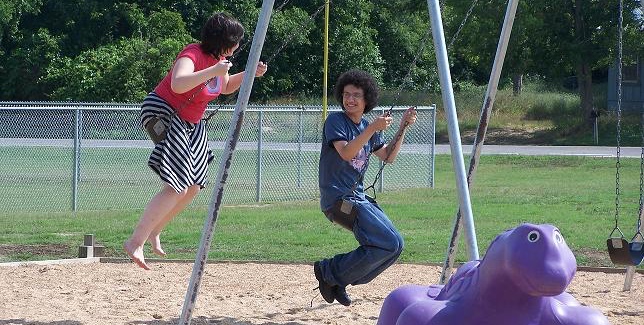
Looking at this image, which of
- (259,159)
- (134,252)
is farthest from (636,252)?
(259,159)

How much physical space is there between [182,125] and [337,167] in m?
0.93

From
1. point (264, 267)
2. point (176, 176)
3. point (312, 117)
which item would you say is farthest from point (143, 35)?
point (176, 176)

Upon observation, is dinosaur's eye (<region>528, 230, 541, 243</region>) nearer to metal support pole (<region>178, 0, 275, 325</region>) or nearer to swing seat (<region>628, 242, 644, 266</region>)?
metal support pole (<region>178, 0, 275, 325</region>)

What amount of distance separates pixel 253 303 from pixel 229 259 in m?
2.51

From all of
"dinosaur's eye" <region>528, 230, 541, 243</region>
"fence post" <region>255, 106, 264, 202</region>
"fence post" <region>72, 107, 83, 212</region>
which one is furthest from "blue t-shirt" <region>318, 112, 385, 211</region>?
"fence post" <region>255, 106, 264, 202</region>

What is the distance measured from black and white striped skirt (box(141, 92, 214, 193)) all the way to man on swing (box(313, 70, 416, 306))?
789mm

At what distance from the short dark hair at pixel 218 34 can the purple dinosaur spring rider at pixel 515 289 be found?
2448mm

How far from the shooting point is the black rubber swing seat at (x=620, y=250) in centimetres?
702

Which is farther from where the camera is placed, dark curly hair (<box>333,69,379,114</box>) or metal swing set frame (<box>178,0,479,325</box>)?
dark curly hair (<box>333,69,379,114</box>)

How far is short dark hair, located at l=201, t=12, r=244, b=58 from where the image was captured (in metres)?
6.03

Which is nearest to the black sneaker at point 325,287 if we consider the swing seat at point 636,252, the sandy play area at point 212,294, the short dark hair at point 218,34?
the sandy play area at point 212,294

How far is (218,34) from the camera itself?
6039 mm

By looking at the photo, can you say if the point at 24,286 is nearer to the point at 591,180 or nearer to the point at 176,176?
the point at 176,176

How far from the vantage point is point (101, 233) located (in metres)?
11.9
